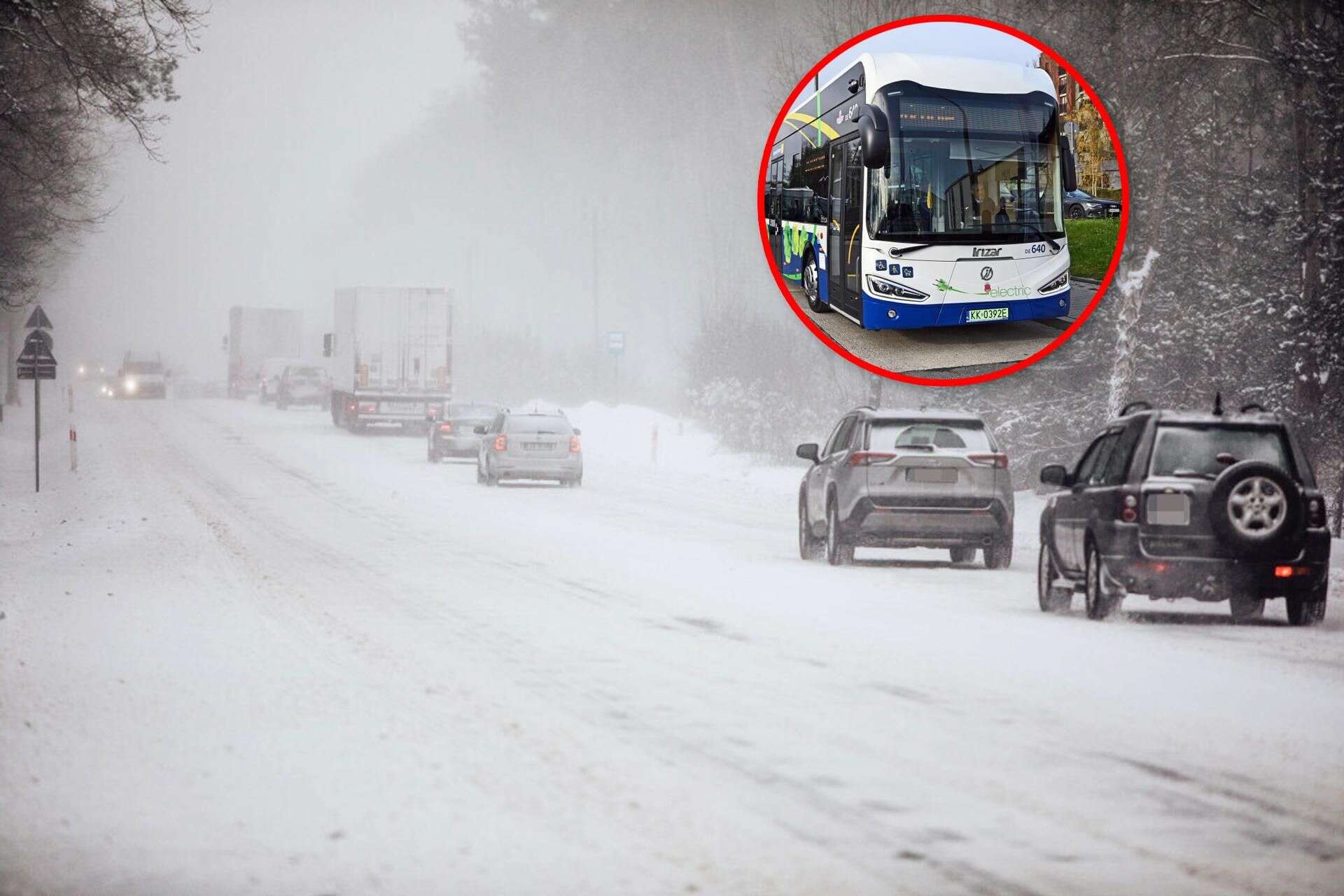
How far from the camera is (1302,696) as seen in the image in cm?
1077

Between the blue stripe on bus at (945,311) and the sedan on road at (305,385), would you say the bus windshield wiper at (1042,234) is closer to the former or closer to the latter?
the blue stripe on bus at (945,311)

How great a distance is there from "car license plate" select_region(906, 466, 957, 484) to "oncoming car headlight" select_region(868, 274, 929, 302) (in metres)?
6.94

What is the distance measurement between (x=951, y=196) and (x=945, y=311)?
0.79m

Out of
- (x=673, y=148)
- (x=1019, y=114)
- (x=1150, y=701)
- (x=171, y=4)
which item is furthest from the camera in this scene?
(x=673, y=148)

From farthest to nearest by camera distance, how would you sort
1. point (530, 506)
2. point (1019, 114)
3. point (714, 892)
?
point (530, 506) < point (1019, 114) < point (714, 892)

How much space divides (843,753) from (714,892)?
2.67 m

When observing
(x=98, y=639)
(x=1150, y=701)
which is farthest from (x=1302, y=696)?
(x=98, y=639)

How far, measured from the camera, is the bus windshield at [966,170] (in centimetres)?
1183

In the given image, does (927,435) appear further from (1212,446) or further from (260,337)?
(260,337)

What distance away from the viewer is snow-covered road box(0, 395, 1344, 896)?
21.7 feet

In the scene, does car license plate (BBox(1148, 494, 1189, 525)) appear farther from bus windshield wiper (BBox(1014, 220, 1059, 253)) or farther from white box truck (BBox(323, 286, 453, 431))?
white box truck (BBox(323, 286, 453, 431))

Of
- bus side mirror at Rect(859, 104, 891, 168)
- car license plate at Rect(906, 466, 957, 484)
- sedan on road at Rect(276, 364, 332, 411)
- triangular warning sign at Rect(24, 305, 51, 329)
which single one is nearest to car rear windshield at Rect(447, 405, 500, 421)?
triangular warning sign at Rect(24, 305, 51, 329)

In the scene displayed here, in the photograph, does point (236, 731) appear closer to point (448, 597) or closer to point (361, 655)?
point (361, 655)

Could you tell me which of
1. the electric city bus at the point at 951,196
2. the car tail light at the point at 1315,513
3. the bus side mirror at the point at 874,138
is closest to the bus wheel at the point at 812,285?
the electric city bus at the point at 951,196
